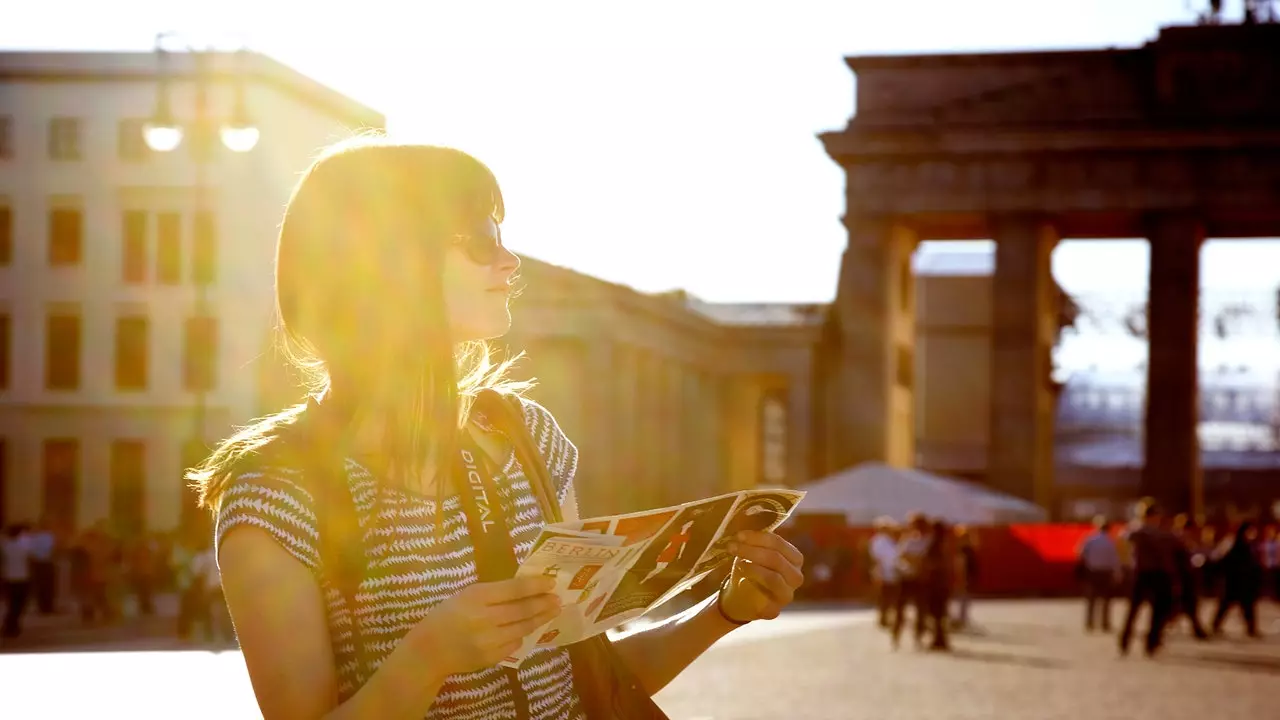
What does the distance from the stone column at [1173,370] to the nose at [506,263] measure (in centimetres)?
6132

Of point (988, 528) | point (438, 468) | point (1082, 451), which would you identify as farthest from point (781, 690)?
point (1082, 451)

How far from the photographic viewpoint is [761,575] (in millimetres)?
3695

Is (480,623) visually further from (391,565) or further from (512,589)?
(391,565)

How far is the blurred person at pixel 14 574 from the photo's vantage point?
3066 centimetres

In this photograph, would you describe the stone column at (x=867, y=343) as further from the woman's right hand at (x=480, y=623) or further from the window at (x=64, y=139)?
the woman's right hand at (x=480, y=623)

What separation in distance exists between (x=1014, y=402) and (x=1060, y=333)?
13.5 m

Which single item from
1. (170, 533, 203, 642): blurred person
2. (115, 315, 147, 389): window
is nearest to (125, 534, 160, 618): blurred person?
(170, 533, 203, 642): blurred person

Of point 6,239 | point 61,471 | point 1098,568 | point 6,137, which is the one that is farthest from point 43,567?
point 6,137

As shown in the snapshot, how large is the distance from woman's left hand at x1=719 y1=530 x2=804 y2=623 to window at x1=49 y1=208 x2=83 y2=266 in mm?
53585

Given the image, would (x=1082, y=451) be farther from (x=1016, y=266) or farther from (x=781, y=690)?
(x=781, y=690)

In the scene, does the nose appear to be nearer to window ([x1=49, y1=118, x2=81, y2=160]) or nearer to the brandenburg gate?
→ window ([x1=49, y1=118, x2=81, y2=160])

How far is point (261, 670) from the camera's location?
3047 mm

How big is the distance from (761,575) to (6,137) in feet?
179

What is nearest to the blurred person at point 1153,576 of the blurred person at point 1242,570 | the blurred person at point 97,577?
the blurred person at point 1242,570
